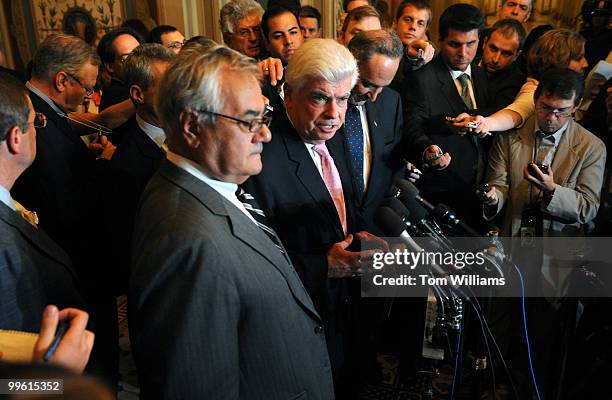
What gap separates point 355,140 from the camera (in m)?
2.03

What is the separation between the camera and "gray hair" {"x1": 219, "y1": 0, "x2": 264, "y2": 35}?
2920 mm

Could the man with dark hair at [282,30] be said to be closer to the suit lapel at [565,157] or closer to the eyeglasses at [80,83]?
the eyeglasses at [80,83]

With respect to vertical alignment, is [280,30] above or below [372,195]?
above

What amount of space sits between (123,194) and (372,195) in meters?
1.06

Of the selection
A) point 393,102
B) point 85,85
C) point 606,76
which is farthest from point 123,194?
point 606,76

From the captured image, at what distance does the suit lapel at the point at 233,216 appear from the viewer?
1063mm

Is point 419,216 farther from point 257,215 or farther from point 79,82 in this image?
point 79,82

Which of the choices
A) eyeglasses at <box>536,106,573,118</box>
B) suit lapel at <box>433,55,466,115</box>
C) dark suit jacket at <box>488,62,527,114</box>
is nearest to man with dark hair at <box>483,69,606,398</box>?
eyeglasses at <box>536,106,573,118</box>

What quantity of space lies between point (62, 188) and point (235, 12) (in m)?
1.70

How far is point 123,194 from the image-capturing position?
1728mm

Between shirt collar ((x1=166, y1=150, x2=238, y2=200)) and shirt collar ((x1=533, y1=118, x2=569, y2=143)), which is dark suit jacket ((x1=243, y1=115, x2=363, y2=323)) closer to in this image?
shirt collar ((x1=166, y1=150, x2=238, y2=200))

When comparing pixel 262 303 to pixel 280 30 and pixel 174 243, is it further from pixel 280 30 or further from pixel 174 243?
pixel 280 30

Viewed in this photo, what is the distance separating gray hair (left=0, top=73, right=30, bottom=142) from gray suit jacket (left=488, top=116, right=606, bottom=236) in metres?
1.96

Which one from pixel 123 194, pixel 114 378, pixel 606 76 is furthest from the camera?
pixel 606 76
